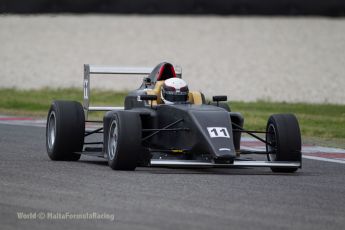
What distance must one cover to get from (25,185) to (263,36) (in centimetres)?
3191

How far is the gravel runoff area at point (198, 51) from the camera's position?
96.9 feet

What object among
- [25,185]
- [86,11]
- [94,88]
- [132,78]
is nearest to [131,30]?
[86,11]

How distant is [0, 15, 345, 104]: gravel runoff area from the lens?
96.9ft

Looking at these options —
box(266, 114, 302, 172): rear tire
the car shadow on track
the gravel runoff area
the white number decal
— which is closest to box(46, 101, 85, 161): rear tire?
the car shadow on track

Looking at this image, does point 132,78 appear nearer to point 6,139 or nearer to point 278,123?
point 6,139

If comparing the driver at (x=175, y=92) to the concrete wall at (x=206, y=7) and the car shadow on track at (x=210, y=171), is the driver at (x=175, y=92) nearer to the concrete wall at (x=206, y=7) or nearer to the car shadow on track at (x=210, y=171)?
the car shadow on track at (x=210, y=171)

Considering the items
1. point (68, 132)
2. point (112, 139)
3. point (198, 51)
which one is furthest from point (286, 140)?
point (198, 51)

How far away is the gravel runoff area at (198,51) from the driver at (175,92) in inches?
505

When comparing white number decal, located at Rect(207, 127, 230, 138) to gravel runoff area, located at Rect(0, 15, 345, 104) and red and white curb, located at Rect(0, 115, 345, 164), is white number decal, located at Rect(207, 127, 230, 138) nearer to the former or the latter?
red and white curb, located at Rect(0, 115, 345, 164)

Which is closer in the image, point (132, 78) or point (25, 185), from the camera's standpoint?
point (25, 185)

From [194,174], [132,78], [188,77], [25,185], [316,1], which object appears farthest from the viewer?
[316,1]

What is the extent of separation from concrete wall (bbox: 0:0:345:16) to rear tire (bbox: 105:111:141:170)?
27.7 m

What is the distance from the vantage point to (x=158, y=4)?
41.4 m

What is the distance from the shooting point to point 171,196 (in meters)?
9.62
